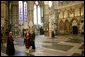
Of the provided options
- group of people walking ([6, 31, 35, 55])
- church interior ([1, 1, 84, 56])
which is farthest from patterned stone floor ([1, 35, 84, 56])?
group of people walking ([6, 31, 35, 55])

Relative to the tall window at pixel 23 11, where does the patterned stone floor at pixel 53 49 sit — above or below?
below

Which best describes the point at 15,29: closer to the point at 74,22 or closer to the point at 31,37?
the point at 74,22

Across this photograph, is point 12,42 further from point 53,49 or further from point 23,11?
point 23,11

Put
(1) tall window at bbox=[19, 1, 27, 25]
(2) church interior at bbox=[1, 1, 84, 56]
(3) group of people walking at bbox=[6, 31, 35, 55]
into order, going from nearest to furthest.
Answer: (3) group of people walking at bbox=[6, 31, 35, 55] < (2) church interior at bbox=[1, 1, 84, 56] < (1) tall window at bbox=[19, 1, 27, 25]

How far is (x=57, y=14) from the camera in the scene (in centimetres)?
1391

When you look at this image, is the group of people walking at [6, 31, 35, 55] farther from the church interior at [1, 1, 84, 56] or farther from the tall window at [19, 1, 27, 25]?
the tall window at [19, 1, 27, 25]

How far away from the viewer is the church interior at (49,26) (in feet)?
33.4

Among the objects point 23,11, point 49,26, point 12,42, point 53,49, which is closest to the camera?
point 12,42

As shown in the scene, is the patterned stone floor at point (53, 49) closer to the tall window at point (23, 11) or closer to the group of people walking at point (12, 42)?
the group of people walking at point (12, 42)

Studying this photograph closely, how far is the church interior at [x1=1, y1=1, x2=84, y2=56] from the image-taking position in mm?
10195

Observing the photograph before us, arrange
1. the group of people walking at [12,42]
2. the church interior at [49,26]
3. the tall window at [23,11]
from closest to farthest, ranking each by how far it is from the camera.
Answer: the group of people walking at [12,42] → the church interior at [49,26] → the tall window at [23,11]

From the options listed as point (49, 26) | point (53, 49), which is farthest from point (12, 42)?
point (49, 26)

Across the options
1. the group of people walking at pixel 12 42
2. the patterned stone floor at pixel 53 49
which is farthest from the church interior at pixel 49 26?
the group of people walking at pixel 12 42

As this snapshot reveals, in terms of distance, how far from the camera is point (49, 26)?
53.7 ft
